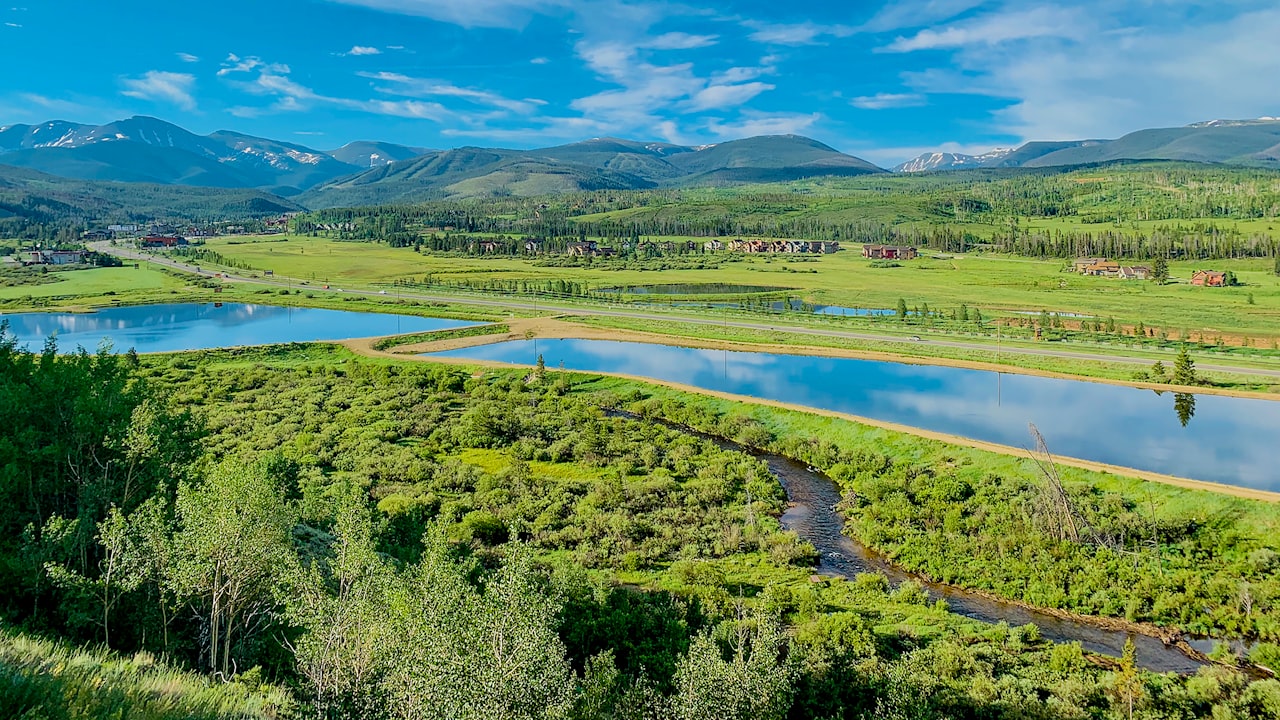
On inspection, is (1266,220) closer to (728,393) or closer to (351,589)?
(728,393)

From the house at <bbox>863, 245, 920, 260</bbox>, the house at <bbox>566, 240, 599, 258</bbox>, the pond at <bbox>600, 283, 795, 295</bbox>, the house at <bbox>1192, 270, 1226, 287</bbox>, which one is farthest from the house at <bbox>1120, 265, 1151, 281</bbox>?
the house at <bbox>566, 240, 599, 258</bbox>

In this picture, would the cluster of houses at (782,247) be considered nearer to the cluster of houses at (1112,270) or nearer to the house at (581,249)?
the house at (581,249)

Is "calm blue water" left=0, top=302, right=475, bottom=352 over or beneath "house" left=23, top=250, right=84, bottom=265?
beneath

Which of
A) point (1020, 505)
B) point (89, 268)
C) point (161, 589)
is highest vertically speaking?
point (89, 268)

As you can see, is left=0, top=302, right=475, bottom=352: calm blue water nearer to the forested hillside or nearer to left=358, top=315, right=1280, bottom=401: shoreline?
left=358, top=315, right=1280, bottom=401: shoreline

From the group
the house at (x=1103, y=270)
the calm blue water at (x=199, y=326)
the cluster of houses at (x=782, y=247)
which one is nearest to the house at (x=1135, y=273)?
the house at (x=1103, y=270)

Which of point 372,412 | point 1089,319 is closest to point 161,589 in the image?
point 372,412

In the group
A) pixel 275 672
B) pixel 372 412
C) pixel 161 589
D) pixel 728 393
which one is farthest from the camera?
pixel 728 393
